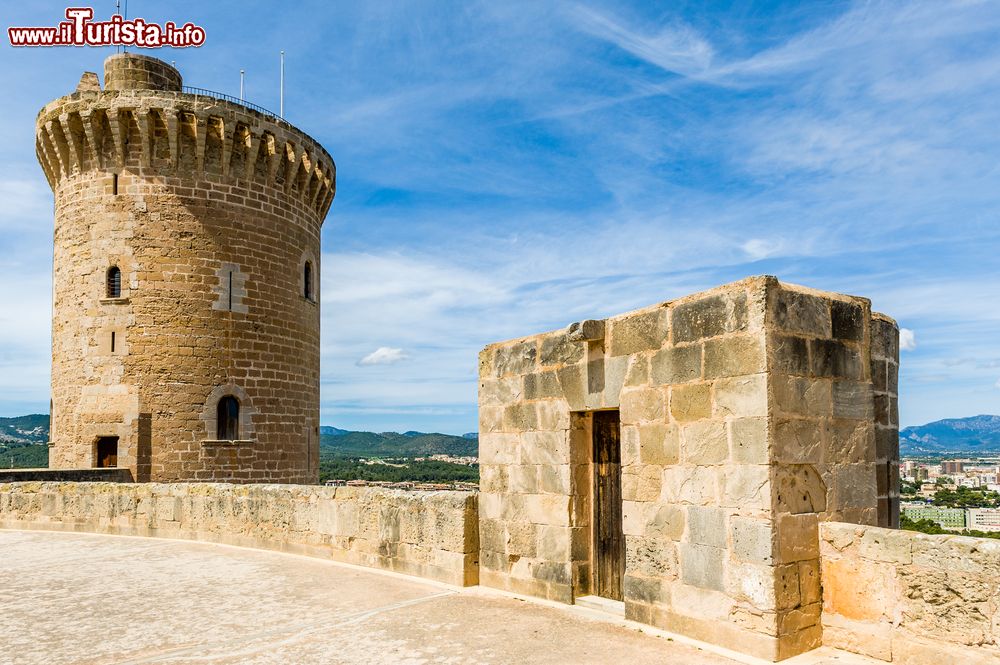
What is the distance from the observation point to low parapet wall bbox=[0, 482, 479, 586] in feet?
24.0

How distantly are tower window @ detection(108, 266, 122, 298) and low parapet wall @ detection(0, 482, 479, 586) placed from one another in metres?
4.97

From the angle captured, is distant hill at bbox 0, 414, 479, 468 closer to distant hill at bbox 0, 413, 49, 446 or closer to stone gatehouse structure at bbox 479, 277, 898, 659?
distant hill at bbox 0, 413, 49, 446

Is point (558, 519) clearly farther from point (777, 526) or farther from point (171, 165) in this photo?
point (171, 165)

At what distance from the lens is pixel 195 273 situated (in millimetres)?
16469

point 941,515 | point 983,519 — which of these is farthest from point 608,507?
point 983,519

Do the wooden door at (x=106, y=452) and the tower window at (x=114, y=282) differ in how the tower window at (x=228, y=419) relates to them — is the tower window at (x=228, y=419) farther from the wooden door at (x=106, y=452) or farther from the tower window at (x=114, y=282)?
the tower window at (x=114, y=282)

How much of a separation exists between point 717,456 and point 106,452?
49.4ft

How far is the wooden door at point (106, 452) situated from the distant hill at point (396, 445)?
9110cm

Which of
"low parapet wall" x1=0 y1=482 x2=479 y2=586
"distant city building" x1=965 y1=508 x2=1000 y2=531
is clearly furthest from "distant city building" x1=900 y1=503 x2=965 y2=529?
"low parapet wall" x1=0 y1=482 x2=479 y2=586

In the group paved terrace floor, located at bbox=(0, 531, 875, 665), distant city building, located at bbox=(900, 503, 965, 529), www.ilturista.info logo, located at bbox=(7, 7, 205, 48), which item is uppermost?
www.ilturista.info logo, located at bbox=(7, 7, 205, 48)

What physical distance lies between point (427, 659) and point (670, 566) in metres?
1.74

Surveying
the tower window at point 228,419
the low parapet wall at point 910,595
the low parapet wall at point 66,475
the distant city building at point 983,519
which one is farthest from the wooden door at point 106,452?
the distant city building at point 983,519

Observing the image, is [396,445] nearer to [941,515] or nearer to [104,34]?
[941,515]

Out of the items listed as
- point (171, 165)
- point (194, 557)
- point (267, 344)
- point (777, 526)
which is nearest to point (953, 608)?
point (777, 526)
